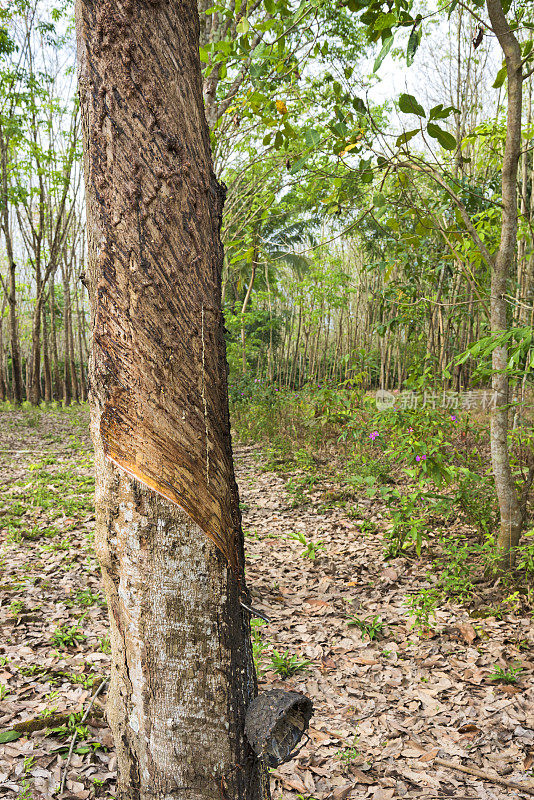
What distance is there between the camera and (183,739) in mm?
1015

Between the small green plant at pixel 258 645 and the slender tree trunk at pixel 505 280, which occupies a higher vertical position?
the slender tree trunk at pixel 505 280

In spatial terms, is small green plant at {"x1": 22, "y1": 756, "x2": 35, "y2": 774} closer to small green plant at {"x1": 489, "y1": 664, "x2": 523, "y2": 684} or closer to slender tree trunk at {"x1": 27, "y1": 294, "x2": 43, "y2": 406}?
small green plant at {"x1": 489, "y1": 664, "x2": 523, "y2": 684}

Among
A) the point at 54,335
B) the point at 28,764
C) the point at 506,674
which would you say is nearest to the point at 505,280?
the point at 506,674

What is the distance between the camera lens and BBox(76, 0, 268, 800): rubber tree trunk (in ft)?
3.34

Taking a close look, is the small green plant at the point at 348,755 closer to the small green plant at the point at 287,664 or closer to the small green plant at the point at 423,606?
the small green plant at the point at 287,664

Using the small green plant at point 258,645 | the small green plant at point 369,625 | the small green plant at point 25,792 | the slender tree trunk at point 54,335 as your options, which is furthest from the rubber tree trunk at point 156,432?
the slender tree trunk at point 54,335

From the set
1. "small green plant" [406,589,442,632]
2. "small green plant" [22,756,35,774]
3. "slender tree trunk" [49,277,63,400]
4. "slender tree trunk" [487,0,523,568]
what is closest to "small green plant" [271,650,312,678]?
"small green plant" [406,589,442,632]

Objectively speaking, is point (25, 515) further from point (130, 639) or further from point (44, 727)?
point (130, 639)

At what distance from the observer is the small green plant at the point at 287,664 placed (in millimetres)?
2652

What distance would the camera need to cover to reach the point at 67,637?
2754mm

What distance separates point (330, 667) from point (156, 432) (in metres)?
2.28

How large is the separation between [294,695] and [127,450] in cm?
64

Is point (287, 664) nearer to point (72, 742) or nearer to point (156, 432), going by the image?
point (72, 742)

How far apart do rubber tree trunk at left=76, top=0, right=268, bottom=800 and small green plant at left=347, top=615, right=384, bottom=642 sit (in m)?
2.12
